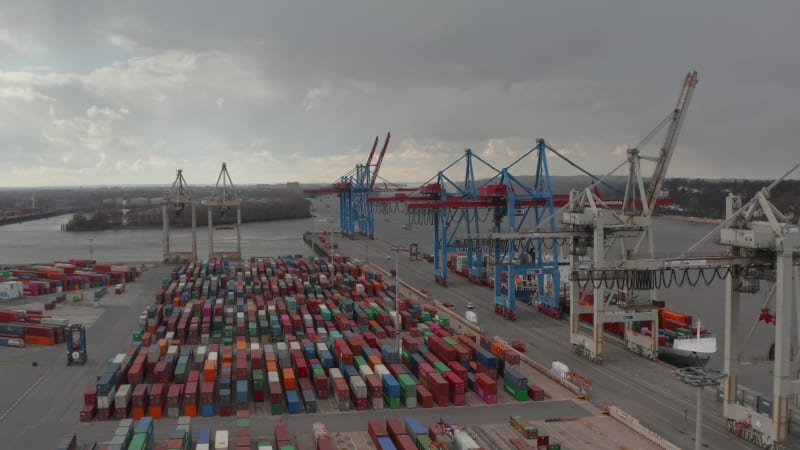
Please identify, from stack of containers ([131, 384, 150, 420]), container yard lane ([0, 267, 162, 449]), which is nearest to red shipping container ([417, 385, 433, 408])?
stack of containers ([131, 384, 150, 420])

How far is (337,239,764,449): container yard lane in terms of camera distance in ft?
69.3

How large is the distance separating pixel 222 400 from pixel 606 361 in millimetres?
17372

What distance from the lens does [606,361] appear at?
29.4 meters

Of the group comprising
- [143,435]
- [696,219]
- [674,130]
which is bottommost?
[143,435]

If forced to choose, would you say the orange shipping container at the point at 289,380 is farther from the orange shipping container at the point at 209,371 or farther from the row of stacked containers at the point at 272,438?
the row of stacked containers at the point at 272,438

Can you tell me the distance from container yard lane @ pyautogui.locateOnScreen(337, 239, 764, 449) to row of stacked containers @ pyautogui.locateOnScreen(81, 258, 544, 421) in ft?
9.52

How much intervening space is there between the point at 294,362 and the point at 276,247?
223ft

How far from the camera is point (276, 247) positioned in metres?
93.5

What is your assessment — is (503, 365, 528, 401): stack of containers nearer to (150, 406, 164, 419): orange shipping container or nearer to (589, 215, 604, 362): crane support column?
(589, 215, 604, 362): crane support column

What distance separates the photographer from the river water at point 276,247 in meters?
38.6

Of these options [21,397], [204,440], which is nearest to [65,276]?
[21,397]

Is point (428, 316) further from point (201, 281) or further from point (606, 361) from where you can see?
point (201, 281)

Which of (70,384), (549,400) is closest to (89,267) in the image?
(70,384)

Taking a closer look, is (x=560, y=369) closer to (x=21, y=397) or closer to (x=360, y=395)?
(x=360, y=395)
